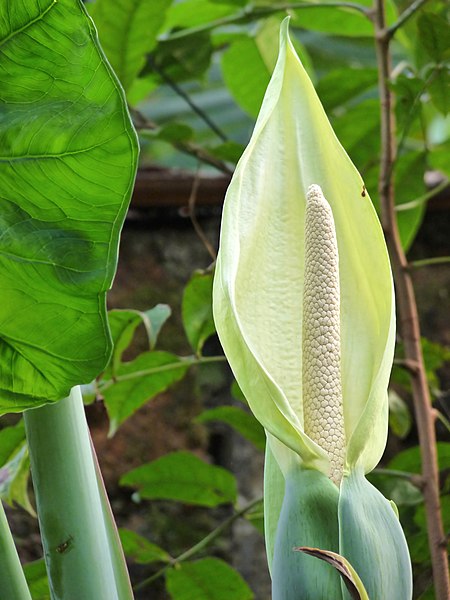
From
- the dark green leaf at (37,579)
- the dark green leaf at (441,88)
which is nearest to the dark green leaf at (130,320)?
the dark green leaf at (37,579)

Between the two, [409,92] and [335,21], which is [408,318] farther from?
[335,21]

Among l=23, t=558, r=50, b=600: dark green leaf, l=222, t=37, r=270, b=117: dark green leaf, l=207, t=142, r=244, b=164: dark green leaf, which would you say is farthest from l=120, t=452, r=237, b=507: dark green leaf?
l=222, t=37, r=270, b=117: dark green leaf

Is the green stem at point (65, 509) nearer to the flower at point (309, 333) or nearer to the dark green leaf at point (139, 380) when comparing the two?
the flower at point (309, 333)

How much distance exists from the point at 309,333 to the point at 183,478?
382mm

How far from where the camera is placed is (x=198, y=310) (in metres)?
0.62

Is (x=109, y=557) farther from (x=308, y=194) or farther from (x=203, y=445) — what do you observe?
(x=203, y=445)

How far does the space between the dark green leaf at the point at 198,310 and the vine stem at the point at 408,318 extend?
0.53 ft

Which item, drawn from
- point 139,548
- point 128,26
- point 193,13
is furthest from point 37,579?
point 193,13

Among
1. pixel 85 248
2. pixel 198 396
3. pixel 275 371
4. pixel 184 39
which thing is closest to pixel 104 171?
pixel 85 248

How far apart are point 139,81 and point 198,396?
399 millimetres

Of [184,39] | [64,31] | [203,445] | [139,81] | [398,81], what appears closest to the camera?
[64,31]

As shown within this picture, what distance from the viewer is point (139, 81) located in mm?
882

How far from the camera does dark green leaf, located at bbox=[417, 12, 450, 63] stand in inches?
24.7

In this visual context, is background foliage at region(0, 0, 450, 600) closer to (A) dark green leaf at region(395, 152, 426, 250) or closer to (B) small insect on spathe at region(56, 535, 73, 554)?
(A) dark green leaf at region(395, 152, 426, 250)
